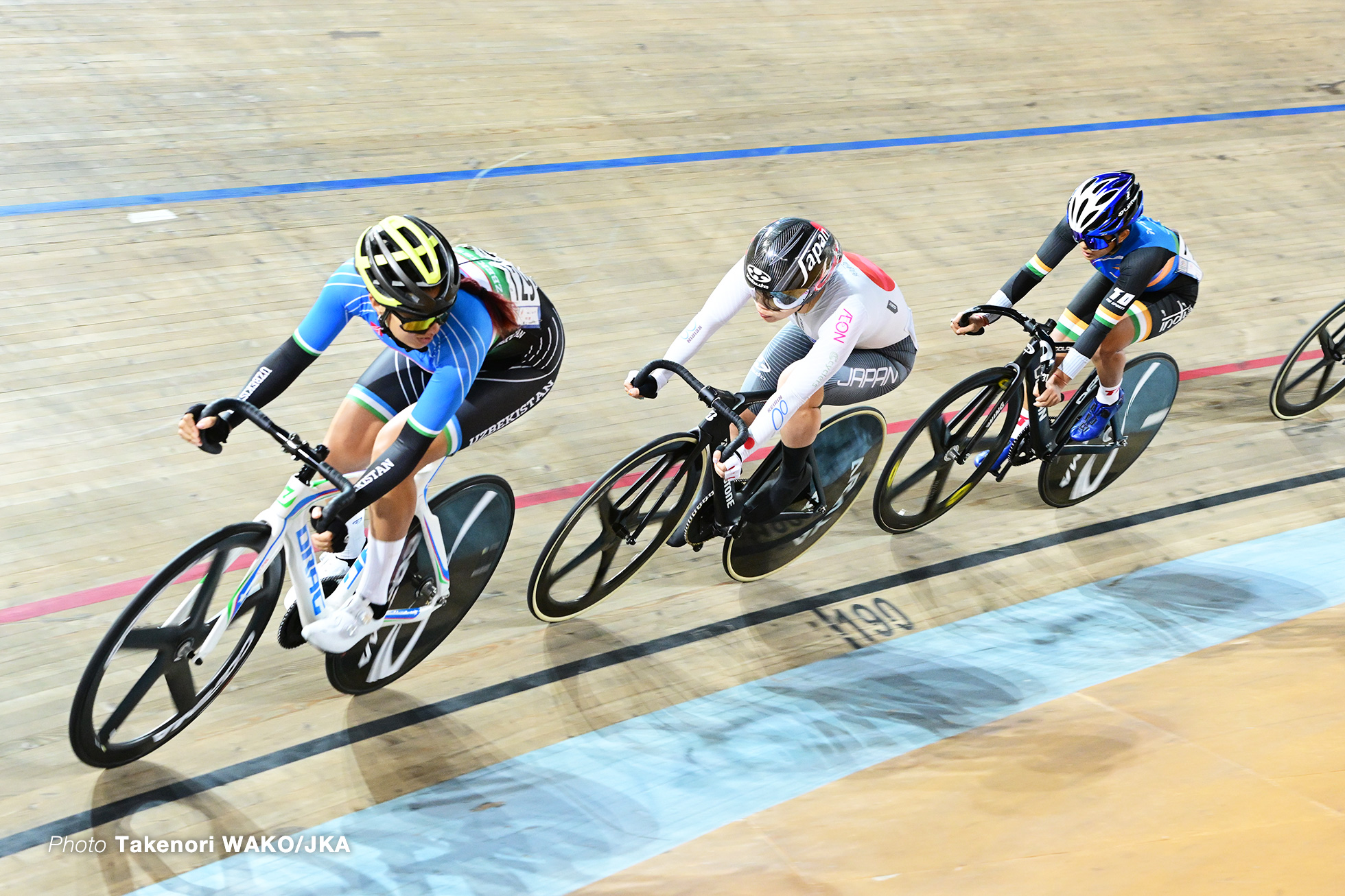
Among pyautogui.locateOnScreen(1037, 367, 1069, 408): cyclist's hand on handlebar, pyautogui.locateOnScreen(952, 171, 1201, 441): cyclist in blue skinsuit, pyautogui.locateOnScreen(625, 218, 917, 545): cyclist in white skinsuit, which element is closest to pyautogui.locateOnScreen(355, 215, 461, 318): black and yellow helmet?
pyautogui.locateOnScreen(625, 218, 917, 545): cyclist in white skinsuit

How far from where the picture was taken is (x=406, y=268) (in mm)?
2285

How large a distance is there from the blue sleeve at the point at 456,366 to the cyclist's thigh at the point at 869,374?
3.85 ft

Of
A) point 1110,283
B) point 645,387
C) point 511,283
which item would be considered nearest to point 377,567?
point 511,283

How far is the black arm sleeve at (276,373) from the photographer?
248 centimetres

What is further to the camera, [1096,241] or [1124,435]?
[1124,435]

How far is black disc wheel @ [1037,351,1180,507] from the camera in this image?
4152mm

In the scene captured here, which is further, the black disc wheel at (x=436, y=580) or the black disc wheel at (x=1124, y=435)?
the black disc wheel at (x=1124, y=435)

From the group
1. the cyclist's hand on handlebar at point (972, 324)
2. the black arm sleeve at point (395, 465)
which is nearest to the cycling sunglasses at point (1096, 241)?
the cyclist's hand on handlebar at point (972, 324)

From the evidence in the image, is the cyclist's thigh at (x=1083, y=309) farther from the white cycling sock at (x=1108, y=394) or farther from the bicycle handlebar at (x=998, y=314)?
the white cycling sock at (x=1108, y=394)

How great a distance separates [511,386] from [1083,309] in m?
2.13

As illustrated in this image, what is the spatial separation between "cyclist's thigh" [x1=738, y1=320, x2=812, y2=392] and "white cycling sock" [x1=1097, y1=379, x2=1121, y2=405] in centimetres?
131

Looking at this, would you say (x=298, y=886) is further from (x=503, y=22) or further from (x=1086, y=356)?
(x=503, y=22)

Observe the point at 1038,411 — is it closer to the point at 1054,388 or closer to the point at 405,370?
the point at 1054,388

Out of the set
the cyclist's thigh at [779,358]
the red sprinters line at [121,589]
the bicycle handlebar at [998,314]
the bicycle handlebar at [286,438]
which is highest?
the bicycle handlebar at [998,314]
